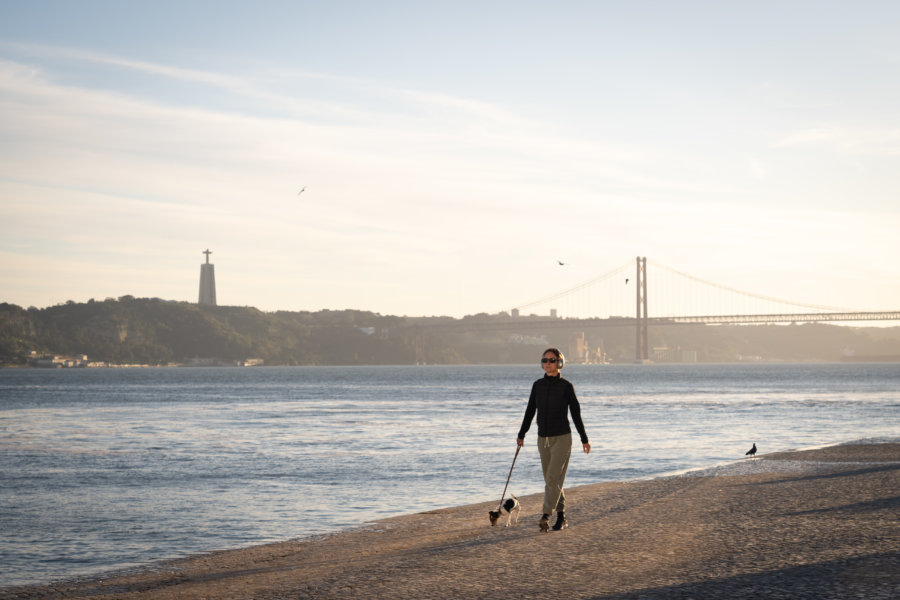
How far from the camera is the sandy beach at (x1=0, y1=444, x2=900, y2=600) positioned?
282 inches

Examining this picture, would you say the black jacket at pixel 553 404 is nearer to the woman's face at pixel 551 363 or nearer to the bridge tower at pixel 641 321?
the woman's face at pixel 551 363

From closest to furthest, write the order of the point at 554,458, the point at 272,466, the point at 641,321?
the point at 554,458, the point at 272,466, the point at 641,321

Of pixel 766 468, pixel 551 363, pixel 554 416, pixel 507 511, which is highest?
pixel 551 363

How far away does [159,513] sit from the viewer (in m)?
14.5

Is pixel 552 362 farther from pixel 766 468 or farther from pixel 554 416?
pixel 766 468

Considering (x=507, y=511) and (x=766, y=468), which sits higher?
(x=507, y=511)

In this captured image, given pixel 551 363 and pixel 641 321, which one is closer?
pixel 551 363

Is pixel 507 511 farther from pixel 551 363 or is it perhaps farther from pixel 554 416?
pixel 551 363

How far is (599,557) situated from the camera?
A: 27.4 ft

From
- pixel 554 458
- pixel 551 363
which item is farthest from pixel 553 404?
pixel 554 458

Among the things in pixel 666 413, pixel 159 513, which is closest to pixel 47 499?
pixel 159 513

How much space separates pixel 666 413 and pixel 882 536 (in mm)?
35906

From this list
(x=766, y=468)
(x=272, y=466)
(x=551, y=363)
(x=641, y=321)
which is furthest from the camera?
(x=641, y=321)

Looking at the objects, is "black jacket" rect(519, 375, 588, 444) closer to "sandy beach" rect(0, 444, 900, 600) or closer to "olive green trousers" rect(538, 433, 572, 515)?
"olive green trousers" rect(538, 433, 572, 515)
